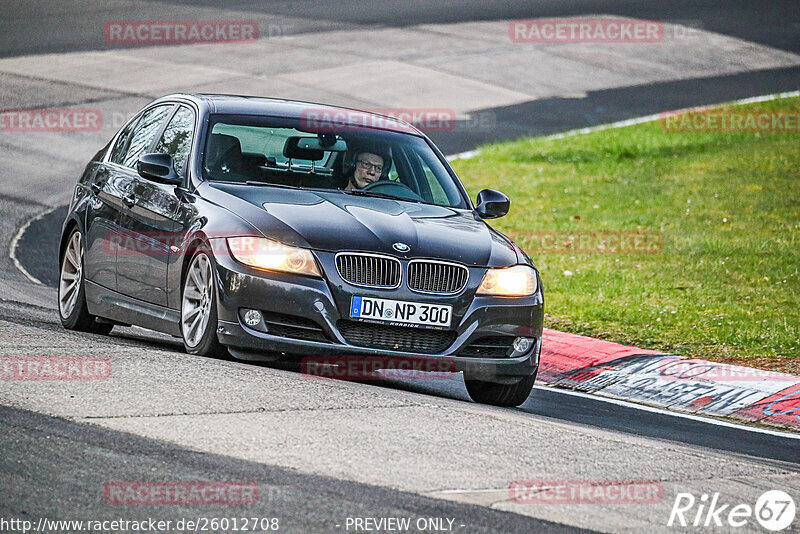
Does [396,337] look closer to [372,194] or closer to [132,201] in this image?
[372,194]

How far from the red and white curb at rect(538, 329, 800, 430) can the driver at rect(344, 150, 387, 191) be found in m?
2.25

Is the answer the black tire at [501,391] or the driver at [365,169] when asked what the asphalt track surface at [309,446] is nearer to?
the black tire at [501,391]

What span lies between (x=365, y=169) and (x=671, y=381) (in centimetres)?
281

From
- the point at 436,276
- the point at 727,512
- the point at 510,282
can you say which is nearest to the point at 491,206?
the point at 510,282

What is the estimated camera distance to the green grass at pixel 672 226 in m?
12.2

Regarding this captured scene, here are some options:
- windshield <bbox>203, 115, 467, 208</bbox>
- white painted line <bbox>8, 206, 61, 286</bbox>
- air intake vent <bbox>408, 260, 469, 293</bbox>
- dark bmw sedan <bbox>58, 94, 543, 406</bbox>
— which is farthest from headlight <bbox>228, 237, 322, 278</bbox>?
white painted line <bbox>8, 206, 61, 286</bbox>

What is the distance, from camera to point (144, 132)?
10148mm

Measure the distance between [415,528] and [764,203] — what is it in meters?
14.9

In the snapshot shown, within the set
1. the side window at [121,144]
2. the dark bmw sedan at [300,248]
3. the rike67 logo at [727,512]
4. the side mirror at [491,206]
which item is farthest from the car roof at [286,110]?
the rike67 logo at [727,512]

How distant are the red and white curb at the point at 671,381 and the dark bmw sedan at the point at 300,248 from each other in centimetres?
160

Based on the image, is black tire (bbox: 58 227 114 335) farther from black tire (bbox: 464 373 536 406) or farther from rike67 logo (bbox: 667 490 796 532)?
rike67 logo (bbox: 667 490 796 532)

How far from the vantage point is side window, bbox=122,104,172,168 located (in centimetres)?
995

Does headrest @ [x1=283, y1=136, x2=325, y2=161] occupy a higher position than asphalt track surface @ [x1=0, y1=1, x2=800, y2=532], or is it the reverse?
headrest @ [x1=283, y1=136, x2=325, y2=161]

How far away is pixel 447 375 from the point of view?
10.4 m
